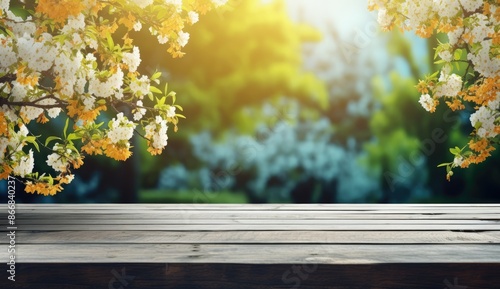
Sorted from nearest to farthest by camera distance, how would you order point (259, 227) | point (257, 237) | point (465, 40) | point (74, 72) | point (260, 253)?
point (260, 253) → point (257, 237) → point (259, 227) → point (74, 72) → point (465, 40)

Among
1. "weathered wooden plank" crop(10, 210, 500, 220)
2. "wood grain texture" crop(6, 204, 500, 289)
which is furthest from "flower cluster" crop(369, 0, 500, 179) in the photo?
"wood grain texture" crop(6, 204, 500, 289)

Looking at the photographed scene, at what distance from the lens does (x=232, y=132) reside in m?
5.49

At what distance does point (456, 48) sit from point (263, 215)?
115cm

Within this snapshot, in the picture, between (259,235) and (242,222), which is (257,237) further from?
(242,222)

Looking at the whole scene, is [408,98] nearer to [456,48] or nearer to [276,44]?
[276,44]

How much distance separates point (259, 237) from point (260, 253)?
332mm

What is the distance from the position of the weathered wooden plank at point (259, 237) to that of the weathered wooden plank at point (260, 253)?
3.2 inches

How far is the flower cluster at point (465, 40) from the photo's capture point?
268 cm

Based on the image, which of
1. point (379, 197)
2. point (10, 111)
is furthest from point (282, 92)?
point (10, 111)

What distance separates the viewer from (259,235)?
2082mm
